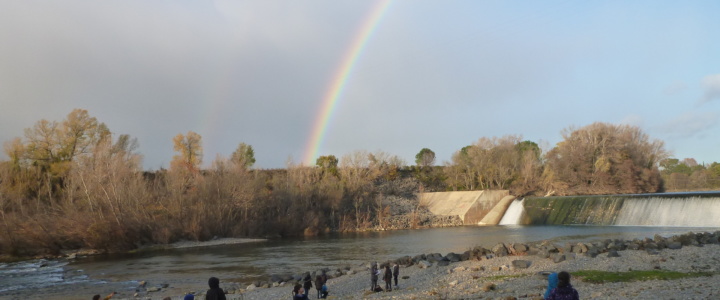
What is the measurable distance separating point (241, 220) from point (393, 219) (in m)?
20.1

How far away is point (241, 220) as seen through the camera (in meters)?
55.8

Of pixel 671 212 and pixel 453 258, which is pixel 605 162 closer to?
pixel 671 212

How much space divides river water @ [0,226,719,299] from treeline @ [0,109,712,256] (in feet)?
16.4

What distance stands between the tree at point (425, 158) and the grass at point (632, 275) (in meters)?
80.6

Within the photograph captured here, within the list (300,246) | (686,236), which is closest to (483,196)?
(300,246)

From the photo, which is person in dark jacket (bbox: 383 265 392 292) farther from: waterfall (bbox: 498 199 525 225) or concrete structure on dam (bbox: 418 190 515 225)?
concrete structure on dam (bbox: 418 190 515 225)

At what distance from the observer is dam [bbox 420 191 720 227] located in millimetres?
41000

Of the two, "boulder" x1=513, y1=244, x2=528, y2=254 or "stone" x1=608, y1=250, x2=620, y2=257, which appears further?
"boulder" x1=513, y1=244, x2=528, y2=254

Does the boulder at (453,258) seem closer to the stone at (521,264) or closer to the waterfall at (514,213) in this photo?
the stone at (521,264)

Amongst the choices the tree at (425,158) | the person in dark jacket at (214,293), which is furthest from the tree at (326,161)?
the person in dark jacket at (214,293)

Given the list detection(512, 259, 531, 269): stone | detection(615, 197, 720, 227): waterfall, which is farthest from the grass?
detection(615, 197, 720, 227): waterfall

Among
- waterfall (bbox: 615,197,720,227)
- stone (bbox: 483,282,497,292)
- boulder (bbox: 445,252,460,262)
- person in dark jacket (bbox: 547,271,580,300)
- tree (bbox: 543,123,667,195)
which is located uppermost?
tree (bbox: 543,123,667,195)

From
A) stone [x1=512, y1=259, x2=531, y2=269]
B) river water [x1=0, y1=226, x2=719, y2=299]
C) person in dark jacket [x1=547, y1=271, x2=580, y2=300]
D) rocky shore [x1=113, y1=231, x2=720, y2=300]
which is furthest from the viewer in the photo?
river water [x1=0, y1=226, x2=719, y2=299]

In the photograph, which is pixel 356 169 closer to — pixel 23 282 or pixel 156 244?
pixel 156 244
